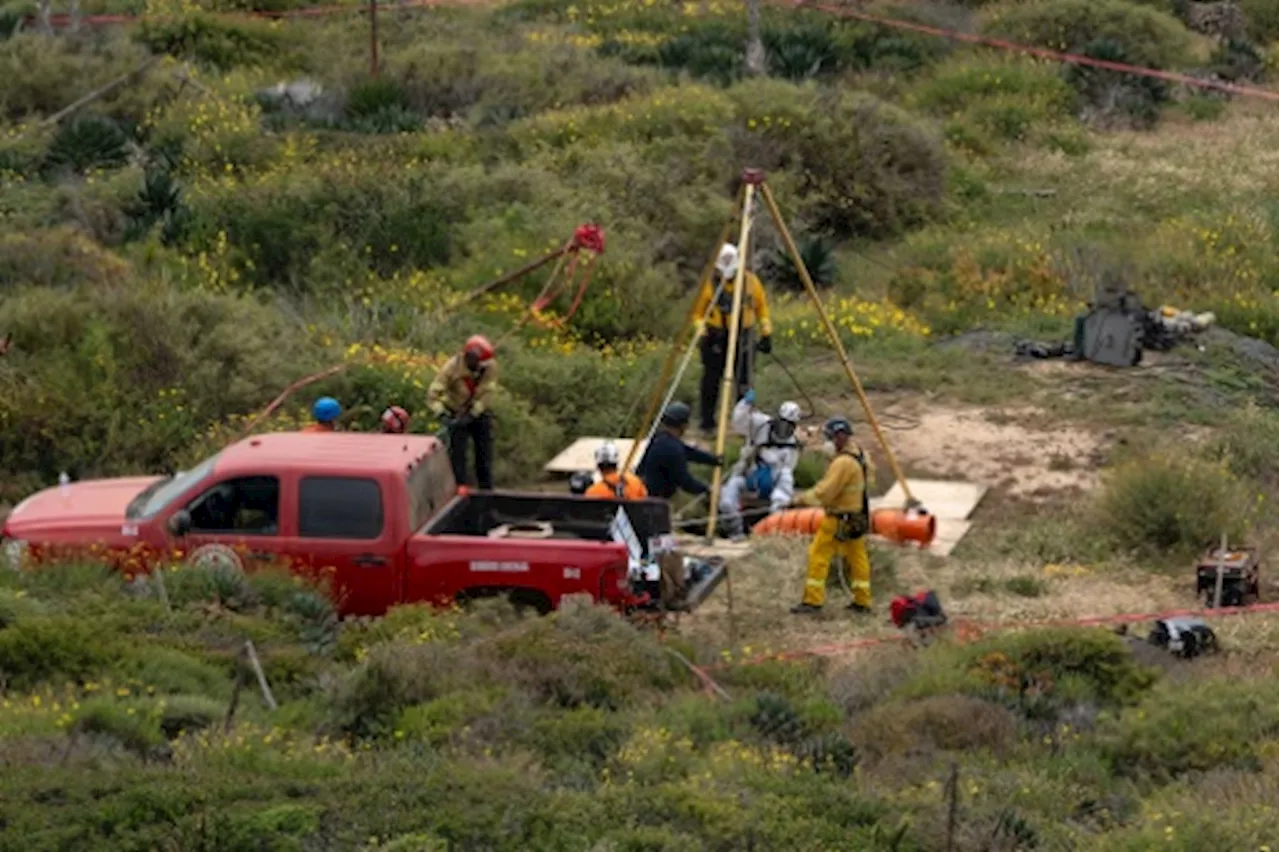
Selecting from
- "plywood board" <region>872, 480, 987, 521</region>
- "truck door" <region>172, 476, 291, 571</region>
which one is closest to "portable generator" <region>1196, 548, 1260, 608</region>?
"plywood board" <region>872, 480, 987, 521</region>

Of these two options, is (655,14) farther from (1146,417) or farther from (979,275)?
(1146,417)

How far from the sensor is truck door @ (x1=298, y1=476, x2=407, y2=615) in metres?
16.2

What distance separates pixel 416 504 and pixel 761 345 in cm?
533

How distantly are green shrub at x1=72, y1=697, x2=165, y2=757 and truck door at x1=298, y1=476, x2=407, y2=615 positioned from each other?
3002 millimetres

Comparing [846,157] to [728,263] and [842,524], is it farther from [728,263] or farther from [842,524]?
[842,524]

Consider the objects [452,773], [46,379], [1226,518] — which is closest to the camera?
[452,773]

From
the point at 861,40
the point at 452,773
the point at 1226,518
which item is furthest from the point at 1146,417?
the point at 861,40

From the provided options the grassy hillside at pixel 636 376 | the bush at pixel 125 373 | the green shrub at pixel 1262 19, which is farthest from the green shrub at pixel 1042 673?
the green shrub at pixel 1262 19

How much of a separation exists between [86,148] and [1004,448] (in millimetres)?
13756

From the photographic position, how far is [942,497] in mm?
20016

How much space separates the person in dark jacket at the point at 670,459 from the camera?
18188 mm

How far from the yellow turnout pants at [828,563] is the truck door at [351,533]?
2.75m

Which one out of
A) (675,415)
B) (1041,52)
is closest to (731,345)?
(675,415)

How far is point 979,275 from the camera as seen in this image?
27203 mm
